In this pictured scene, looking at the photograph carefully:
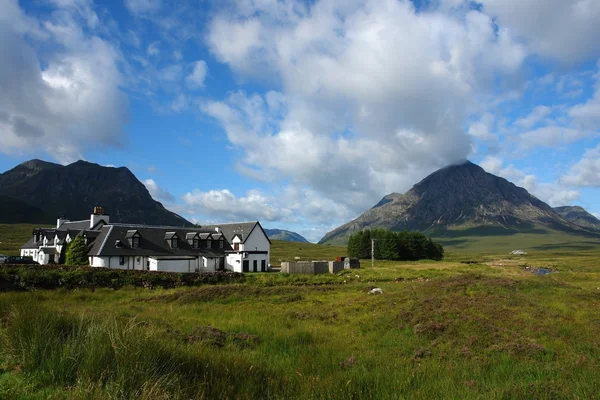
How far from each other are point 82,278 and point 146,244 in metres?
21.7

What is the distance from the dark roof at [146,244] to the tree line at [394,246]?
74852 mm

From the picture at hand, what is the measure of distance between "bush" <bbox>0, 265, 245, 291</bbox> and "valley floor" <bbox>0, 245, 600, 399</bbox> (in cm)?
1549

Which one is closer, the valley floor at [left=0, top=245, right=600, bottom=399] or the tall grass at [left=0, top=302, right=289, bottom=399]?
the tall grass at [left=0, top=302, right=289, bottom=399]

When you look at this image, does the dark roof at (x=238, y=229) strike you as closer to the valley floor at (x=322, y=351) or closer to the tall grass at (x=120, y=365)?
the valley floor at (x=322, y=351)

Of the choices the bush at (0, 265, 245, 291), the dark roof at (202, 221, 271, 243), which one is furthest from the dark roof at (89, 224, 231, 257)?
the bush at (0, 265, 245, 291)

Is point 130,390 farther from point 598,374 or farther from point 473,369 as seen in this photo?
point 598,374

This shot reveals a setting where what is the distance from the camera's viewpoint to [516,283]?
27.8m

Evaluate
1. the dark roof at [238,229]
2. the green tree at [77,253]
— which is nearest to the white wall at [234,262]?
the dark roof at [238,229]

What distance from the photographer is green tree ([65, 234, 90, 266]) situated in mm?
55031

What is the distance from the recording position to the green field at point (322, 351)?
6602 millimetres

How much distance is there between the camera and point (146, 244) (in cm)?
5625

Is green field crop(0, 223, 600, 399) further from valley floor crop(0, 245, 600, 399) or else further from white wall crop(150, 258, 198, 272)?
white wall crop(150, 258, 198, 272)

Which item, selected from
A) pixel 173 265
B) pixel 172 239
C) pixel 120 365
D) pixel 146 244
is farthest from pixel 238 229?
pixel 120 365

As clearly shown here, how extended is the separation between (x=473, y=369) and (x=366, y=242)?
5050 inches
